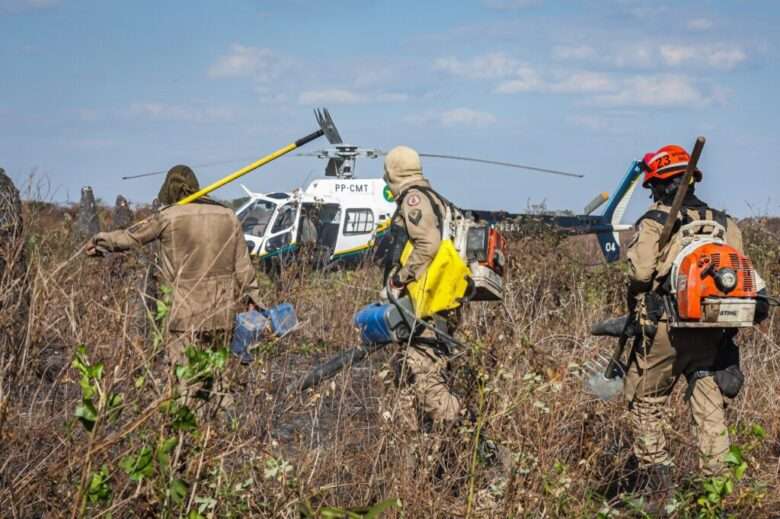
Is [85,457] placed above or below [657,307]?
below

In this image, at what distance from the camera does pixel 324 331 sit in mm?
9703

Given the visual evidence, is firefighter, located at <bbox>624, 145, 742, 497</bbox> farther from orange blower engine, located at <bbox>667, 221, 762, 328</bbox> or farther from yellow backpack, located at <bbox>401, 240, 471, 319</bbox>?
yellow backpack, located at <bbox>401, 240, 471, 319</bbox>

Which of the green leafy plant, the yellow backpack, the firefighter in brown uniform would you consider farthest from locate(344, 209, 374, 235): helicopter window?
the green leafy plant

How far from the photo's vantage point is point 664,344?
5.53 metres

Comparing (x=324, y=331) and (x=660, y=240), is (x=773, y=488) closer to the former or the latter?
(x=660, y=240)

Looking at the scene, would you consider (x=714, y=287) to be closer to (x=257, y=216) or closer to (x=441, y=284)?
(x=441, y=284)

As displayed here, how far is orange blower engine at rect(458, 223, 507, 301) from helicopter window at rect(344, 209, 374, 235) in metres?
15.5

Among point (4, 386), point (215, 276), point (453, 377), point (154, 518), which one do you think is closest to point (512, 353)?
point (453, 377)

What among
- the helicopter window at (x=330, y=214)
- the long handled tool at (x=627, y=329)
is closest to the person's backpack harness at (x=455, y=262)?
the long handled tool at (x=627, y=329)

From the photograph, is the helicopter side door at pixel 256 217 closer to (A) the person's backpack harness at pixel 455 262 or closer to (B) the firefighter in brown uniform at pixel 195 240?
(B) the firefighter in brown uniform at pixel 195 240

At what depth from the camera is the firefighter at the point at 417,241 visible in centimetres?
571

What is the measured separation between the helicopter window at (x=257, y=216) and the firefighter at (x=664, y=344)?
48.8 feet

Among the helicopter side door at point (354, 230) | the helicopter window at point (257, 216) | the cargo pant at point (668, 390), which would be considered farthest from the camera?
the helicopter side door at point (354, 230)

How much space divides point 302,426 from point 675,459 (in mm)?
2157
